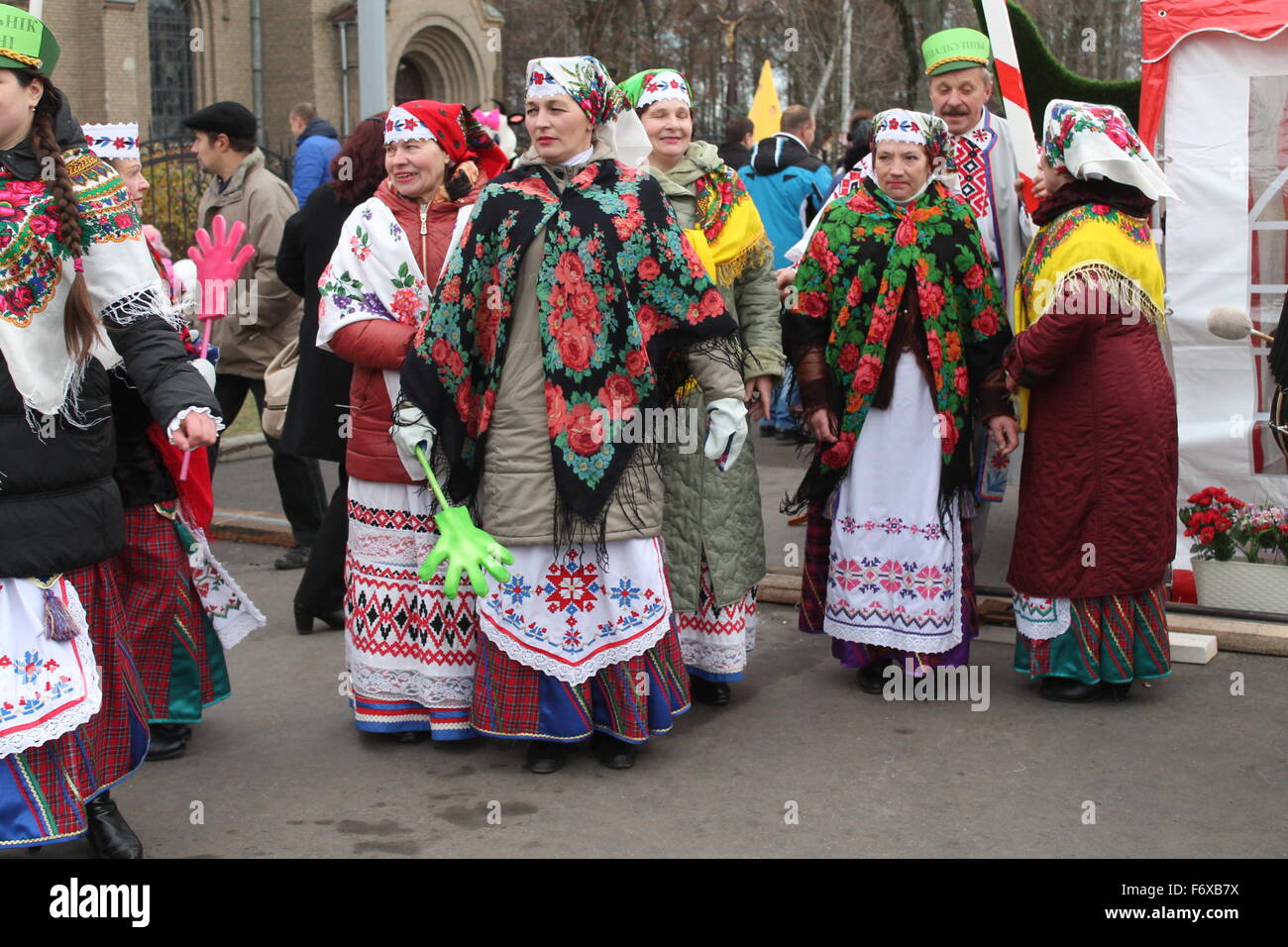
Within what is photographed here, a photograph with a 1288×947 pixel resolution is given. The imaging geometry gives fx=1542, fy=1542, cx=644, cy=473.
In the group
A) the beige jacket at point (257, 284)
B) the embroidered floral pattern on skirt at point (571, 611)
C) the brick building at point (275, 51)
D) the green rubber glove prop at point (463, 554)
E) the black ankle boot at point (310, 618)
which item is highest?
the brick building at point (275, 51)

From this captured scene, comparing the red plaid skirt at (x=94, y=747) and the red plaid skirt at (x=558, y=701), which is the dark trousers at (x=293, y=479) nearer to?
the red plaid skirt at (x=558, y=701)

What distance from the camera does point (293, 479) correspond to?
6.99m

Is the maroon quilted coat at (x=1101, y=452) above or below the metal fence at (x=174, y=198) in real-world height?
below

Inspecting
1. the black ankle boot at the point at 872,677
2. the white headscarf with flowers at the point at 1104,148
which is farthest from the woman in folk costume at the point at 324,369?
the white headscarf with flowers at the point at 1104,148

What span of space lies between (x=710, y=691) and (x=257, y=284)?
129 inches

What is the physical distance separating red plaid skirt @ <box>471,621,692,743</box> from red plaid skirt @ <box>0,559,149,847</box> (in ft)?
3.30

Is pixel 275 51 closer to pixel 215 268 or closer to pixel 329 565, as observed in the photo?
pixel 329 565

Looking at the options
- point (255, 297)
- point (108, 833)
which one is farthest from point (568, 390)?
point (255, 297)

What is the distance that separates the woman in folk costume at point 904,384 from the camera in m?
5.09

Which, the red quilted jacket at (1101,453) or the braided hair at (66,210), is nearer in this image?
the braided hair at (66,210)

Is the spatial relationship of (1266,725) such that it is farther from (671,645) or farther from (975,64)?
(975,64)

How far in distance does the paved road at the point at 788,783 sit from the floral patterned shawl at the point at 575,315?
86 centimetres

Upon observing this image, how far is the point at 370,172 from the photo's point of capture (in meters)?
5.34

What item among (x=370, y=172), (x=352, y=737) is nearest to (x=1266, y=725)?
(x=352, y=737)
